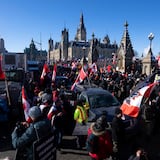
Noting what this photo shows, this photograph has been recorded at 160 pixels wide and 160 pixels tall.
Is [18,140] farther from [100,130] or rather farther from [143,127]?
[143,127]

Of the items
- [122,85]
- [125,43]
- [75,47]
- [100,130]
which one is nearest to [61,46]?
[75,47]

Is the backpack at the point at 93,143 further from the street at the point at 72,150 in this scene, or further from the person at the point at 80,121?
the person at the point at 80,121

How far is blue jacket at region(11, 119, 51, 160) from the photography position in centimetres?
448

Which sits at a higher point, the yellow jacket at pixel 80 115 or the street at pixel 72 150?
the yellow jacket at pixel 80 115

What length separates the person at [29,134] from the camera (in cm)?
449

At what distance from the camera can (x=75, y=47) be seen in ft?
495

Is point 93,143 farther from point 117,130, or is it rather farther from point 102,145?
point 117,130

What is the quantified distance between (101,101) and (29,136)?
249 inches

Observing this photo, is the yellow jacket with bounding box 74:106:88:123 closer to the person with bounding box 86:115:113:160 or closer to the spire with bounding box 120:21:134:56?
the person with bounding box 86:115:113:160

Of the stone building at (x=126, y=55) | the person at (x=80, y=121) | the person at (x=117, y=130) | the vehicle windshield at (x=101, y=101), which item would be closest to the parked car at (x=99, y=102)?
the vehicle windshield at (x=101, y=101)

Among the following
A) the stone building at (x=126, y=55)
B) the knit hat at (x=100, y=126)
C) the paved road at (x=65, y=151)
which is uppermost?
the stone building at (x=126, y=55)

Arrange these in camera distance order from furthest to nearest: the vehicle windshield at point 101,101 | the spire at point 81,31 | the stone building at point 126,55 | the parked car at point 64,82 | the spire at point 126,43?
the spire at point 81,31, the spire at point 126,43, the stone building at point 126,55, the parked car at point 64,82, the vehicle windshield at point 101,101

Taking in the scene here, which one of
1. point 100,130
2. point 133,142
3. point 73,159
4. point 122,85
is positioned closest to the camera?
point 100,130

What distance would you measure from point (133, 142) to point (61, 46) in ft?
485
